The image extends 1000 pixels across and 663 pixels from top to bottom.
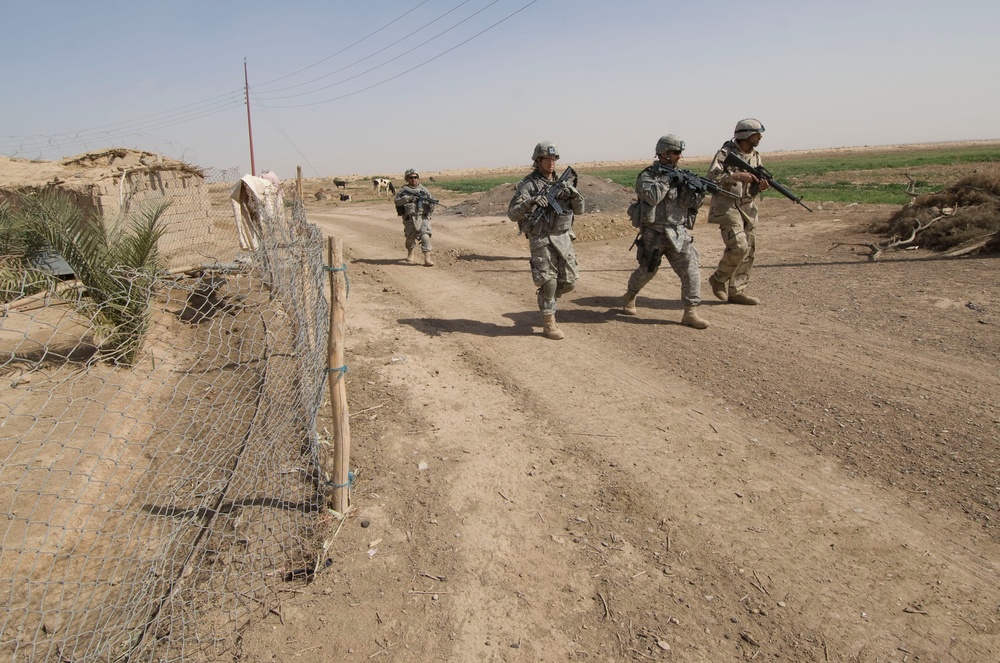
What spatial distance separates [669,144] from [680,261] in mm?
1177

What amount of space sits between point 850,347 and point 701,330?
1.33 m

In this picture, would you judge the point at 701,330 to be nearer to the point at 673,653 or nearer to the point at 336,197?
the point at 673,653

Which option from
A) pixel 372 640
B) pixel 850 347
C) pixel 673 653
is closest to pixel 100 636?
pixel 372 640

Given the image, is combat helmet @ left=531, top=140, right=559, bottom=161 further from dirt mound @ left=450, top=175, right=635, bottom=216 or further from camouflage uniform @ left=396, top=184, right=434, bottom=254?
dirt mound @ left=450, top=175, right=635, bottom=216

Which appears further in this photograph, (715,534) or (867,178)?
(867,178)

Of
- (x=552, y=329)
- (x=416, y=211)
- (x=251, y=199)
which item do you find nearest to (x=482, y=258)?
(x=416, y=211)

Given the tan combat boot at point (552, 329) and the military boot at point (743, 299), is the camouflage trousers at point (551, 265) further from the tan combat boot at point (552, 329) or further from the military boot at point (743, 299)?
the military boot at point (743, 299)

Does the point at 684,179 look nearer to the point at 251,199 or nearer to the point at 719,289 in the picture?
the point at 719,289

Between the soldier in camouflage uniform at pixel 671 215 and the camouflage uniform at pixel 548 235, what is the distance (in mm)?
688

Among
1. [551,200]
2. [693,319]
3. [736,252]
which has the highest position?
[551,200]

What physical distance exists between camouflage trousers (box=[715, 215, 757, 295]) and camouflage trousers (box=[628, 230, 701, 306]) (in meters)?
0.72

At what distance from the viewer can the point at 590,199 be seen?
1664 cm

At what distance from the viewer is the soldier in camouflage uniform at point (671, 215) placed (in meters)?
6.01

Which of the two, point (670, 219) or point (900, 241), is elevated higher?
point (670, 219)
